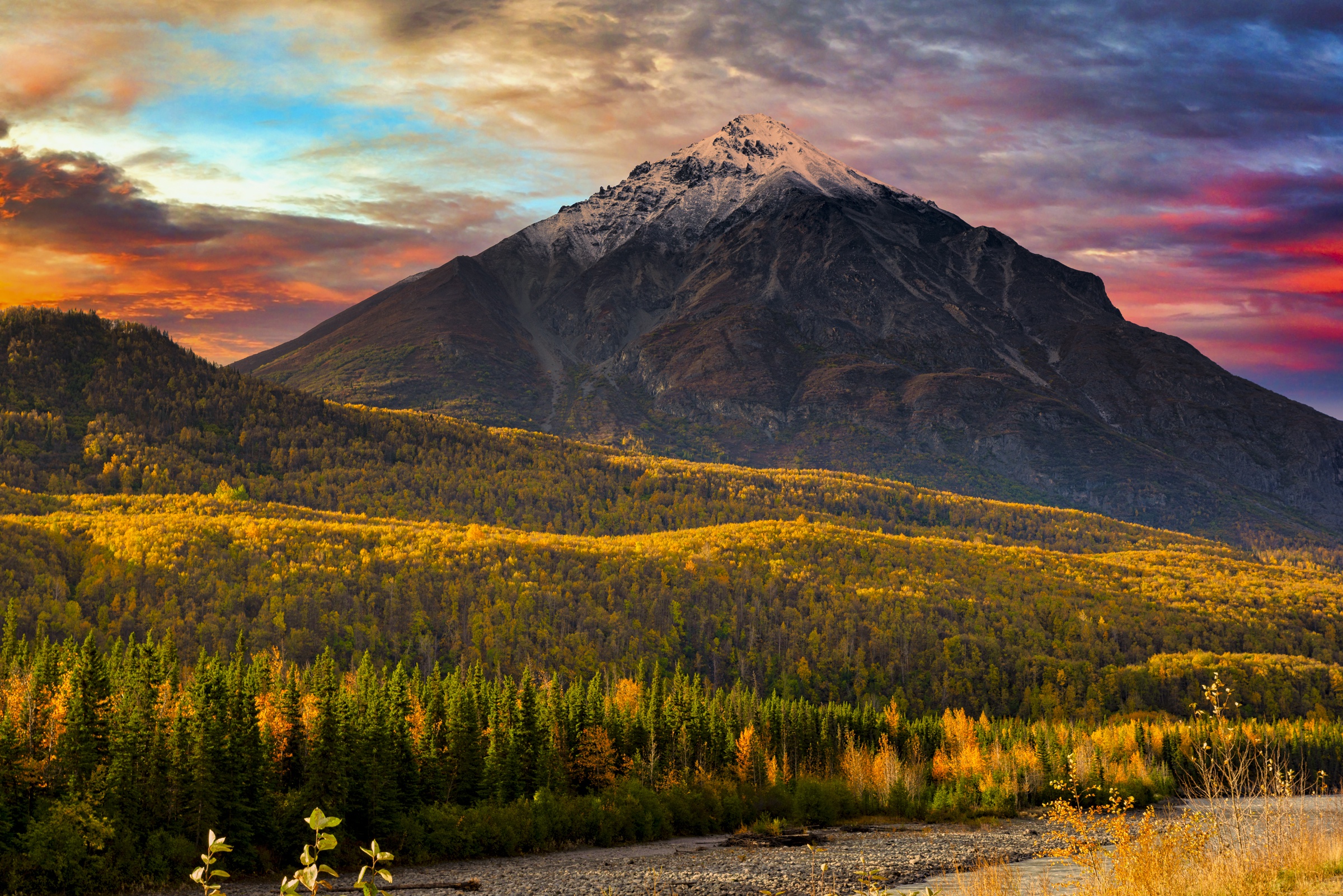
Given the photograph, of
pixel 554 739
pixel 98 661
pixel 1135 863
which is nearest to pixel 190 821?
pixel 98 661

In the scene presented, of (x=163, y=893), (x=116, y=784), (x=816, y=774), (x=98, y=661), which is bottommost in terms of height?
(x=816, y=774)

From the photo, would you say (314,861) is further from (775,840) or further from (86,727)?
(775,840)

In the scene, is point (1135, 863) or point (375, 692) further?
point (375, 692)

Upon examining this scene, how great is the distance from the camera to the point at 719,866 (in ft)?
306

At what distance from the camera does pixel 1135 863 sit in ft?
95.9

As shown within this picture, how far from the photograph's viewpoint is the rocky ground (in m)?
78.1

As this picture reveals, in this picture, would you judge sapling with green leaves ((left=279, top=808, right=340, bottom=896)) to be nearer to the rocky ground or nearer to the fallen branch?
the rocky ground

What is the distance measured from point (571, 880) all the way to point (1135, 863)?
62.2 meters

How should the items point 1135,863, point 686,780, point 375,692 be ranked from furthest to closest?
point 686,780
point 375,692
point 1135,863

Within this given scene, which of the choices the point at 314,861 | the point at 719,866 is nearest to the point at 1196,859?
the point at 314,861

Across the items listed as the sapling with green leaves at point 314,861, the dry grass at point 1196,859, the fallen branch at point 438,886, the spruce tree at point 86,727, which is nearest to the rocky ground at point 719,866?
the fallen branch at point 438,886

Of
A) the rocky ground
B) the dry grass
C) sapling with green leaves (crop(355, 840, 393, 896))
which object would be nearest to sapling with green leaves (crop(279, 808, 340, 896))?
sapling with green leaves (crop(355, 840, 393, 896))

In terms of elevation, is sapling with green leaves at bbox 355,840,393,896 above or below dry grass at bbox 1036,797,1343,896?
above

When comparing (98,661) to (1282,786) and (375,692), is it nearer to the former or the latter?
(375,692)
